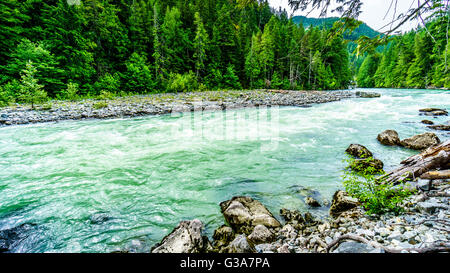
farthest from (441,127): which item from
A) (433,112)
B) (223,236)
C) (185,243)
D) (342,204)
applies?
(185,243)

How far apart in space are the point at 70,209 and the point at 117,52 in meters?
26.8

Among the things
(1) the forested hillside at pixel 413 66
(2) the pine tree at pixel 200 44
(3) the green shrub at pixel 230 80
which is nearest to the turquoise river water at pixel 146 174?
(2) the pine tree at pixel 200 44

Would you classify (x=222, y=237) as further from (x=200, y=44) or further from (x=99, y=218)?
(x=200, y=44)

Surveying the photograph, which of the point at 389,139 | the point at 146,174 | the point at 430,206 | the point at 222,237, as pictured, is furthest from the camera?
the point at 389,139

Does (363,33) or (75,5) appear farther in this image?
(75,5)

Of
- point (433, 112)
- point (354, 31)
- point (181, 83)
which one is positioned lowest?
point (433, 112)

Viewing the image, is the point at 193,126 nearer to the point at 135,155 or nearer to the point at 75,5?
the point at 135,155

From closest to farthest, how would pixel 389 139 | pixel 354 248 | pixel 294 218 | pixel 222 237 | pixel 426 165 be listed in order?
pixel 354 248 → pixel 222 237 → pixel 294 218 → pixel 426 165 → pixel 389 139

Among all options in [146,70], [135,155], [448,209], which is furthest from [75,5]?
[448,209]

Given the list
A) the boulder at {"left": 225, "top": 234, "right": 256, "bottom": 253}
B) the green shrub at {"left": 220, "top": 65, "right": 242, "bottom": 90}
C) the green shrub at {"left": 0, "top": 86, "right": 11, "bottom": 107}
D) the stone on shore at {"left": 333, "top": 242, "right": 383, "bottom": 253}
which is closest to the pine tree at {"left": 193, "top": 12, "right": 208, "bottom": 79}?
the green shrub at {"left": 220, "top": 65, "right": 242, "bottom": 90}

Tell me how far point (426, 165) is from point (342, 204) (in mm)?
Answer: 1748

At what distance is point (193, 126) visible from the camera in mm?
9703

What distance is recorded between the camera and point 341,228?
89.9 inches
